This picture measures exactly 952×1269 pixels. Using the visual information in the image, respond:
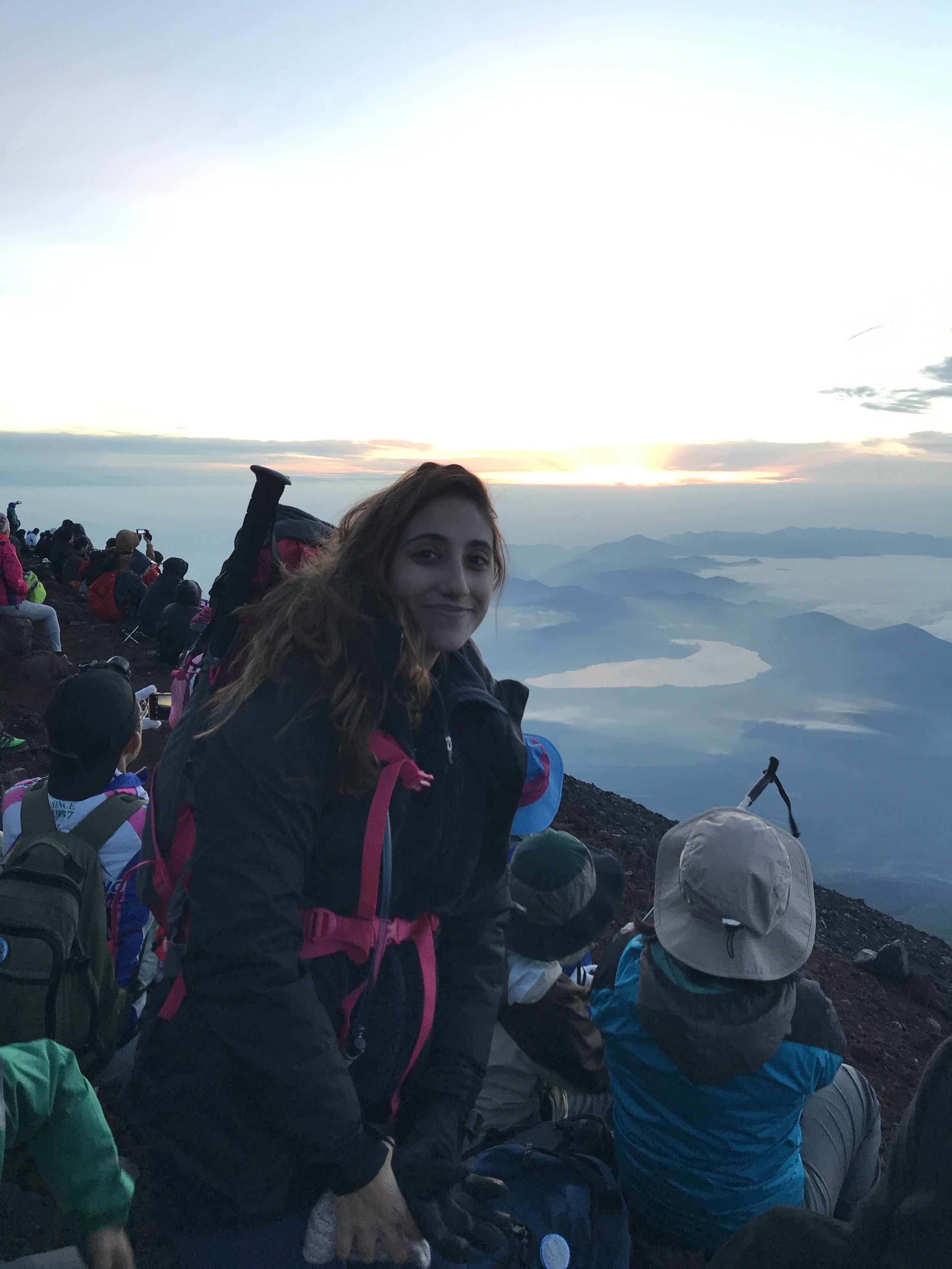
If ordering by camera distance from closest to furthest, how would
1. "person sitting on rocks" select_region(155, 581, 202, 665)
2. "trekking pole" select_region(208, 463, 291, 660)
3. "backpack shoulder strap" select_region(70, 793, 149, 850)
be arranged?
"trekking pole" select_region(208, 463, 291, 660), "backpack shoulder strap" select_region(70, 793, 149, 850), "person sitting on rocks" select_region(155, 581, 202, 665)

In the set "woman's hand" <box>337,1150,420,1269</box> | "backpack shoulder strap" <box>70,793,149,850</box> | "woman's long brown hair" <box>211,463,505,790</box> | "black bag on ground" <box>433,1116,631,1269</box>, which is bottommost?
"black bag on ground" <box>433,1116,631,1269</box>

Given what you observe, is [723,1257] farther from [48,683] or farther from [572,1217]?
[48,683]

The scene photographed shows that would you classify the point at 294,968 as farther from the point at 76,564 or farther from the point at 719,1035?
the point at 76,564

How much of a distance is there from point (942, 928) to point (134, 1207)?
126m

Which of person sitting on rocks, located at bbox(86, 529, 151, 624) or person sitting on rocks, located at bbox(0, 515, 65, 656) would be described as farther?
person sitting on rocks, located at bbox(86, 529, 151, 624)

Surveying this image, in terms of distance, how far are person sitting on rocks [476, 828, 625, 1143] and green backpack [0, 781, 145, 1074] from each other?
56.4 inches

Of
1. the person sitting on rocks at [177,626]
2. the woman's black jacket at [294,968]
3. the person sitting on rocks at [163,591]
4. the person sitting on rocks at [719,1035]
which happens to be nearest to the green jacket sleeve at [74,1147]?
the woman's black jacket at [294,968]

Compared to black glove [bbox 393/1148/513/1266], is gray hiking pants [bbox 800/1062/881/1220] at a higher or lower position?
lower

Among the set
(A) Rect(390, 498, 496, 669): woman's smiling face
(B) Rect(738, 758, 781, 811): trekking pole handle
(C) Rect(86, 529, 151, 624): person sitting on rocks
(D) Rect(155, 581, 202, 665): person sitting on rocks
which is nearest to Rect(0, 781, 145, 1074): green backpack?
(A) Rect(390, 498, 496, 669): woman's smiling face

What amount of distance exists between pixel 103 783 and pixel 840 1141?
10.3 feet

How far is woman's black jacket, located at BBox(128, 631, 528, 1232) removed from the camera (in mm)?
1500

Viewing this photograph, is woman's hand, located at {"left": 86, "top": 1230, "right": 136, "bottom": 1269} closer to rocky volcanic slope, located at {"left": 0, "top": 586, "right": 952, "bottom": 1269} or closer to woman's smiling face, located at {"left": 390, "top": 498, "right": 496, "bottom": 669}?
rocky volcanic slope, located at {"left": 0, "top": 586, "right": 952, "bottom": 1269}

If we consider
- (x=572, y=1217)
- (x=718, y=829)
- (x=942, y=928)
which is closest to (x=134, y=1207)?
(x=572, y=1217)

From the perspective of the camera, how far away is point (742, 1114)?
2520 millimetres
